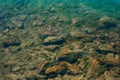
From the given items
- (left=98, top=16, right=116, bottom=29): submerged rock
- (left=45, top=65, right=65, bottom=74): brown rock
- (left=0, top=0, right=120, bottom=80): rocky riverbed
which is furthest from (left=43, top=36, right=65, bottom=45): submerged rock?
(left=98, top=16, right=116, bottom=29): submerged rock

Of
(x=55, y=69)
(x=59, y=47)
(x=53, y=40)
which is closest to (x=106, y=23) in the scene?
(x=53, y=40)

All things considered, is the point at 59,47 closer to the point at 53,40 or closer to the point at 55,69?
the point at 53,40

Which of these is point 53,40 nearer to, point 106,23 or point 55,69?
point 55,69

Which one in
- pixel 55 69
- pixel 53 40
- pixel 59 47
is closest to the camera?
pixel 55 69

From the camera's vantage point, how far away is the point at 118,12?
Answer: 1959 cm

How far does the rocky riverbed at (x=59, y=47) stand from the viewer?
10.3 meters

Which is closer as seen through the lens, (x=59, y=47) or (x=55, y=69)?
(x=55, y=69)

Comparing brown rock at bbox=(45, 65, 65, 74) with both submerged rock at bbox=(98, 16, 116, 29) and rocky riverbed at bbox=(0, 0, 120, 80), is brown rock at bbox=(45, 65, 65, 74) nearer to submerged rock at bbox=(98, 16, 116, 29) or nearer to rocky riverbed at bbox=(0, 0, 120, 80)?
rocky riverbed at bbox=(0, 0, 120, 80)

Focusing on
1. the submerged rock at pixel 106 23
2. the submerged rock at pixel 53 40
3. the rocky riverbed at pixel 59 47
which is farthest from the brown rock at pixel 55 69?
the submerged rock at pixel 106 23

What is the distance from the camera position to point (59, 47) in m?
12.7

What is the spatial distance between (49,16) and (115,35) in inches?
265

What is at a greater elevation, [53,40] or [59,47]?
[53,40]

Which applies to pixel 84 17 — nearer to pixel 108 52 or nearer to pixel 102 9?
pixel 102 9

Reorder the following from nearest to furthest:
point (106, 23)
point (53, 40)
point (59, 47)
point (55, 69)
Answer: point (55, 69), point (59, 47), point (53, 40), point (106, 23)
